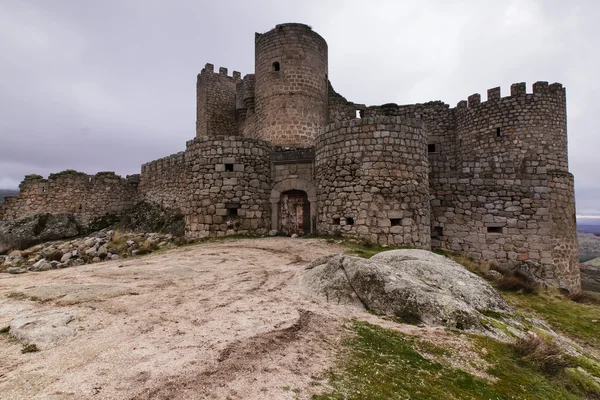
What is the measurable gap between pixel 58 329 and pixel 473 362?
4.65 m

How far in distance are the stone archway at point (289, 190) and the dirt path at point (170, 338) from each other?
653cm

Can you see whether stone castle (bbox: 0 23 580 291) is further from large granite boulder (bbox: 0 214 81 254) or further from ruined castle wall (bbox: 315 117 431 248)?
large granite boulder (bbox: 0 214 81 254)

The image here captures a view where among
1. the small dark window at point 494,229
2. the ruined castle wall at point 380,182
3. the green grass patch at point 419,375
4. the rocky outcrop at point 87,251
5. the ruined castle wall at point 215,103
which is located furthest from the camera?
the ruined castle wall at point 215,103

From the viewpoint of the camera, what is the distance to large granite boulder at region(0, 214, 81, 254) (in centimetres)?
1661

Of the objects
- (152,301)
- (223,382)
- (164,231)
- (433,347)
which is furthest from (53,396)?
(164,231)

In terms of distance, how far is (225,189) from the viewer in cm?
1311

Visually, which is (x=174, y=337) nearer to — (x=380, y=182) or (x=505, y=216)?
(x=380, y=182)

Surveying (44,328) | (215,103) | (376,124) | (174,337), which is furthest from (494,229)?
(215,103)

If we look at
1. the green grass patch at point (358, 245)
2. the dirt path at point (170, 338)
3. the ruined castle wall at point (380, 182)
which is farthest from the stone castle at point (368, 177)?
the dirt path at point (170, 338)

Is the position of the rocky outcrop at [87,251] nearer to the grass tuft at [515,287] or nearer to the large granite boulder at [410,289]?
the large granite boulder at [410,289]

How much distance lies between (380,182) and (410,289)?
6418 millimetres

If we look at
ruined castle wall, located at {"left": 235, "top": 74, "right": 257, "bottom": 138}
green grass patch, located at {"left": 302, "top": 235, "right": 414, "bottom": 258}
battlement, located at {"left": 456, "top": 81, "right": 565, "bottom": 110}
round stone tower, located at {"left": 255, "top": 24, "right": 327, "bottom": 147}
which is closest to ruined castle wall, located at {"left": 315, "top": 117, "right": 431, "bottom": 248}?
green grass patch, located at {"left": 302, "top": 235, "right": 414, "bottom": 258}

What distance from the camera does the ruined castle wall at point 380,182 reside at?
11.0 m

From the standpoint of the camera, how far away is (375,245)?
1068cm
